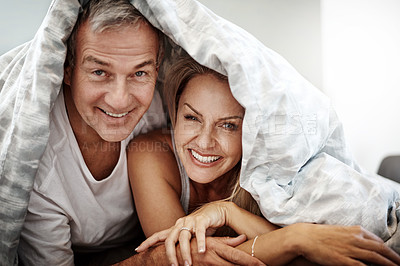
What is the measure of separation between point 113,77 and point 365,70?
1834 millimetres

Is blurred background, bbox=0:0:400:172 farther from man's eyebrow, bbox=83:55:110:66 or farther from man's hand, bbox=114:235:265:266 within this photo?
man's hand, bbox=114:235:265:266

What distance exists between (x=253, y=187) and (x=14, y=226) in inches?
22.5

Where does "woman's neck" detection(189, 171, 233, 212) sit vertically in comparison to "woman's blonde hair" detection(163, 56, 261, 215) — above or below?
below

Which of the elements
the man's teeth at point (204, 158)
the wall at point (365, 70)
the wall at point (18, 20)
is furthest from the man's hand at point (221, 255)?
the wall at point (365, 70)

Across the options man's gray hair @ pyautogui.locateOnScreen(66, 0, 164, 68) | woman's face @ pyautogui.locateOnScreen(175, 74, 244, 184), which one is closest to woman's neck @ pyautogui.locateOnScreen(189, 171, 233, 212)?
woman's face @ pyautogui.locateOnScreen(175, 74, 244, 184)

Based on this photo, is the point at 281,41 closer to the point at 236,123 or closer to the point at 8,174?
the point at 236,123

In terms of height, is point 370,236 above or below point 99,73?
below

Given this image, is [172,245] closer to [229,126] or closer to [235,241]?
[235,241]

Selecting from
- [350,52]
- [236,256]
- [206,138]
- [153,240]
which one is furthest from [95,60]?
[350,52]

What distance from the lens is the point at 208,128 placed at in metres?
1.05

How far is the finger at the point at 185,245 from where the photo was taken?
35.6 inches

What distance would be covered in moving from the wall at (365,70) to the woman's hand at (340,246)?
1555mm

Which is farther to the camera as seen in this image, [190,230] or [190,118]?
[190,118]

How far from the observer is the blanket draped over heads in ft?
2.97
